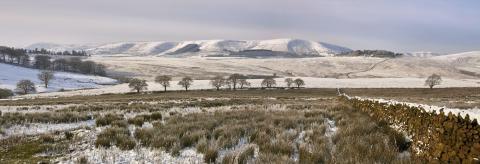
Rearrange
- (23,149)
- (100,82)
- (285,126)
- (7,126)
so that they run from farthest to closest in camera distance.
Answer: (100,82) → (7,126) → (285,126) → (23,149)

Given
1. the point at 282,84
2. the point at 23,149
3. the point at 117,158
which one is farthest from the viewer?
the point at 282,84

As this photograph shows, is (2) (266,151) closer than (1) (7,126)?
Yes

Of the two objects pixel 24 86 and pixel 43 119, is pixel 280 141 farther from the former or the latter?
pixel 24 86

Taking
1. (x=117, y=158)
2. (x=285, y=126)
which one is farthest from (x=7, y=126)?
(x=285, y=126)

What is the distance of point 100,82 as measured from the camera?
158m

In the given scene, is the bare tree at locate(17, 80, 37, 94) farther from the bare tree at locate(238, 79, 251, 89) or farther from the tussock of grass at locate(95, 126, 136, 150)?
the tussock of grass at locate(95, 126, 136, 150)

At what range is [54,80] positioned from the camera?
489ft

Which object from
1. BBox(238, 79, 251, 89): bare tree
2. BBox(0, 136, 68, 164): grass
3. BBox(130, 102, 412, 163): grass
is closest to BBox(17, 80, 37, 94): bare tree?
BBox(238, 79, 251, 89): bare tree

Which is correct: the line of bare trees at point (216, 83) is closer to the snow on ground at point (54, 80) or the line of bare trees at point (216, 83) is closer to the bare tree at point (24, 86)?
the bare tree at point (24, 86)

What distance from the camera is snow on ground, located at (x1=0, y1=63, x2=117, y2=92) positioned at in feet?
443

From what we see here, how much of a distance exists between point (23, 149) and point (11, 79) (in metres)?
155

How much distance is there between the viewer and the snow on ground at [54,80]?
443 feet

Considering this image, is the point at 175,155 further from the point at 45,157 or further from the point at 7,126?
the point at 7,126

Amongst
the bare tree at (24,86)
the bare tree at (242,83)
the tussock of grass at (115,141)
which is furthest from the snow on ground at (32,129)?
the bare tree at (242,83)
